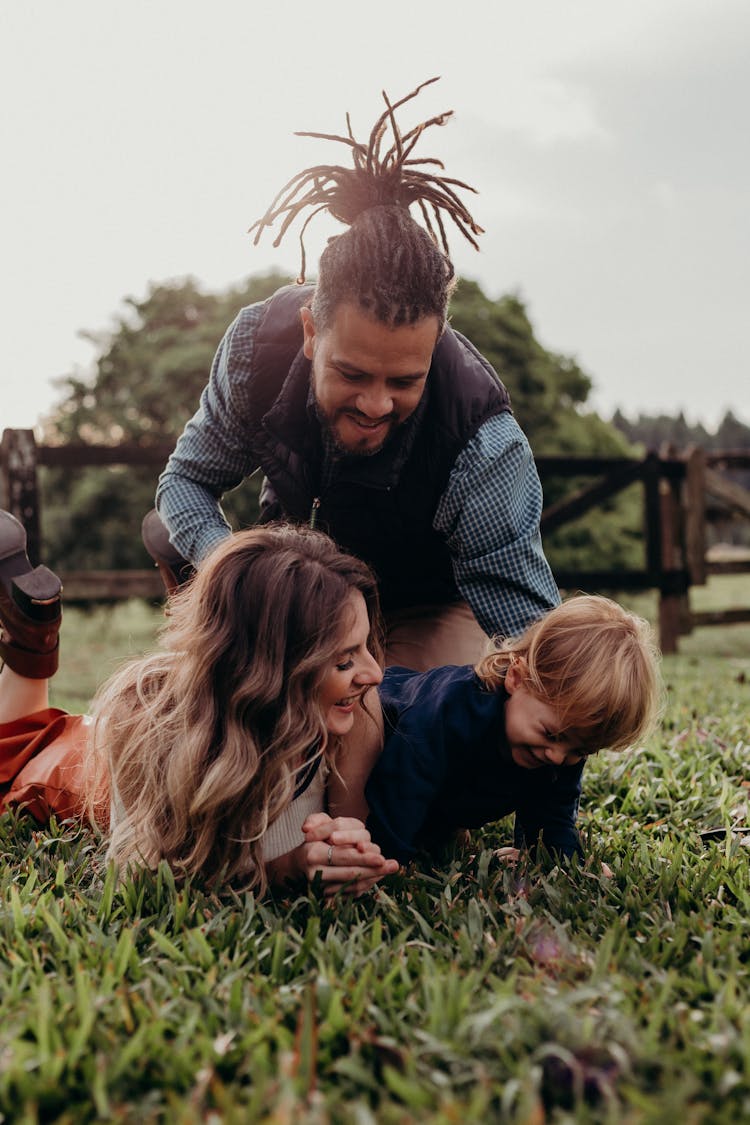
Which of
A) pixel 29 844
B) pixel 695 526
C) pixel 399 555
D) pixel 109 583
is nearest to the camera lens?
pixel 29 844

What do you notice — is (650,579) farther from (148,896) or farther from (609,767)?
(148,896)

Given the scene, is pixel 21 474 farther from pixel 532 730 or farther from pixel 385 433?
pixel 532 730

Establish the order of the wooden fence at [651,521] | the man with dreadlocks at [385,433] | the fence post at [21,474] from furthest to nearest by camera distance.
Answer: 1. the wooden fence at [651,521]
2. the fence post at [21,474]
3. the man with dreadlocks at [385,433]

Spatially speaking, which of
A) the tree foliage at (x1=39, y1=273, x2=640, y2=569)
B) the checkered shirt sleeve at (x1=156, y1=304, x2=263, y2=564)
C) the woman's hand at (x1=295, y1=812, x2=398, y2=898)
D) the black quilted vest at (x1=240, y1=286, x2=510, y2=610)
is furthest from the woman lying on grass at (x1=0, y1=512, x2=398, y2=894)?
the tree foliage at (x1=39, y1=273, x2=640, y2=569)

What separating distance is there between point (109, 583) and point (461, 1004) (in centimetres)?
614

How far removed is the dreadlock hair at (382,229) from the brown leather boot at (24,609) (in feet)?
4.02

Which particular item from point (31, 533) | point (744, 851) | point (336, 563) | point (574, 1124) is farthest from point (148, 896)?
point (31, 533)

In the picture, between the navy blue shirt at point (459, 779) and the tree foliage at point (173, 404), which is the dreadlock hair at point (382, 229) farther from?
the tree foliage at point (173, 404)

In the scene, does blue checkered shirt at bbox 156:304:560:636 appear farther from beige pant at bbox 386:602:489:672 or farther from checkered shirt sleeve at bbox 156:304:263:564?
beige pant at bbox 386:602:489:672

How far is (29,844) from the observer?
2842mm

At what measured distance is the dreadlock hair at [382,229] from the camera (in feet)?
8.77

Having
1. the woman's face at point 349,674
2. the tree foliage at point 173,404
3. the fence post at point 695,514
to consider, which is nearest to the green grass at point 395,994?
the woman's face at point 349,674

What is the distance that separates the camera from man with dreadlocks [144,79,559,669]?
108 inches

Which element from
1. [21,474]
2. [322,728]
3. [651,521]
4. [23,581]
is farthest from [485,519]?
[651,521]
